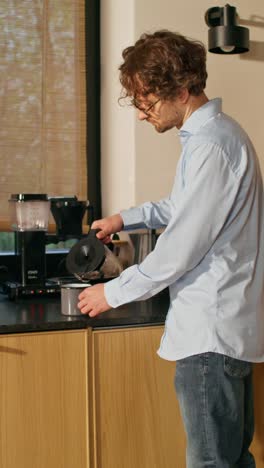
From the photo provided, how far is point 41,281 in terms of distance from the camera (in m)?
2.50

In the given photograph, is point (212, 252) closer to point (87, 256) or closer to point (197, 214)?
point (197, 214)

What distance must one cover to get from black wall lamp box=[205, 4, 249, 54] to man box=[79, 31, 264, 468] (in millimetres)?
778

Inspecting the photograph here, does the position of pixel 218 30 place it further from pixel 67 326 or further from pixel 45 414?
pixel 45 414

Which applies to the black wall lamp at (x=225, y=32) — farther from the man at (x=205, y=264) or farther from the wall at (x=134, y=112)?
the man at (x=205, y=264)

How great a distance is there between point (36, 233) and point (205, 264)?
841mm

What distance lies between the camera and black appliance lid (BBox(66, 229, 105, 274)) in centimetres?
220

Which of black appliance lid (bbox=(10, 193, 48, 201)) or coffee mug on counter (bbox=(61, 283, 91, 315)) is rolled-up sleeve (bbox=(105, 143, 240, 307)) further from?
black appliance lid (bbox=(10, 193, 48, 201))

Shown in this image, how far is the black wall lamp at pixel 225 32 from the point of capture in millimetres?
2639

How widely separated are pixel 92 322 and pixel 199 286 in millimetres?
414

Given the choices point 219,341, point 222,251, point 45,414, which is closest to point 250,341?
point 219,341

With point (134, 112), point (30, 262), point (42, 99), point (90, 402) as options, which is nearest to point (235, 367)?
point (90, 402)

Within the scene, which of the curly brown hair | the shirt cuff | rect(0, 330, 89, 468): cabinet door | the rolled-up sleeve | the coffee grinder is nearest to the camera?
the rolled-up sleeve

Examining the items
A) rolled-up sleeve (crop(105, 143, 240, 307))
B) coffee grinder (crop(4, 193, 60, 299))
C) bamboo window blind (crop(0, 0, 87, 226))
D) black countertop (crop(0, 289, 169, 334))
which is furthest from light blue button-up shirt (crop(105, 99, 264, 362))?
bamboo window blind (crop(0, 0, 87, 226))

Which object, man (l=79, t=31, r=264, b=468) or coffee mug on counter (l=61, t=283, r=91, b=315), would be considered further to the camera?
coffee mug on counter (l=61, t=283, r=91, b=315)
